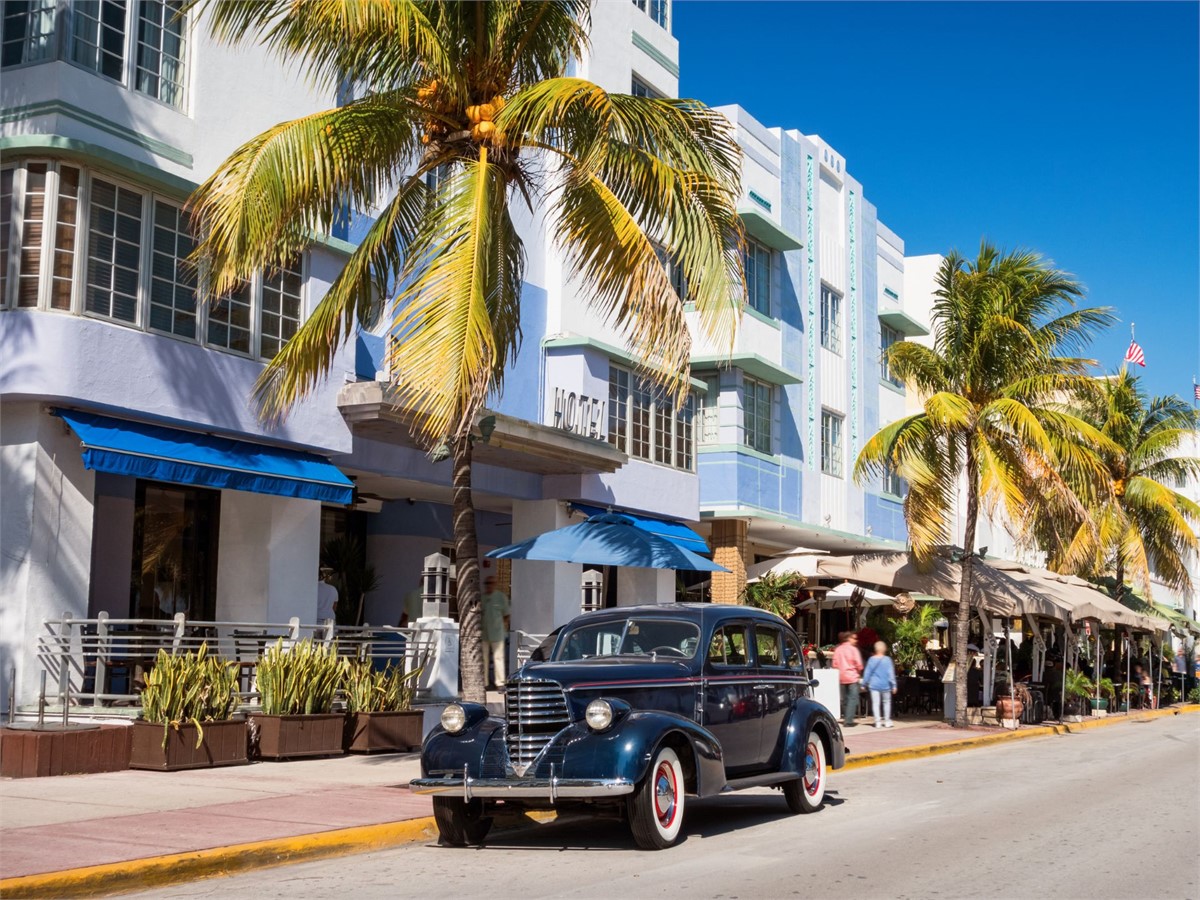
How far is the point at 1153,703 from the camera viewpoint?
1462 inches

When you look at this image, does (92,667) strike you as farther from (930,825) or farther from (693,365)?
(693,365)

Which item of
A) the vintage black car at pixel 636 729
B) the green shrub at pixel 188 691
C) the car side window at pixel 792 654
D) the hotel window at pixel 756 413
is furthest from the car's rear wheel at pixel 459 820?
the hotel window at pixel 756 413

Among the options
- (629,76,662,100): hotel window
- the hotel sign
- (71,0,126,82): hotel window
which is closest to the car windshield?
(71,0,126,82): hotel window

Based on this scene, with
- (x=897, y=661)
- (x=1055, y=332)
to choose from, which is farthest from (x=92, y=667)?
(x=897, y=661)

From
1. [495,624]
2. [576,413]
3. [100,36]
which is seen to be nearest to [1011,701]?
[576,413]

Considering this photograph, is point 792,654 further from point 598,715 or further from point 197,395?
point 197,395

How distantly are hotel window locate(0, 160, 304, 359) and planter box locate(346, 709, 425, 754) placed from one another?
5.02 m

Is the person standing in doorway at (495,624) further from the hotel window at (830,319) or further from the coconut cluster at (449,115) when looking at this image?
the hotel window at (830,319)

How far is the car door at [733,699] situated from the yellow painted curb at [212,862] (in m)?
2.45

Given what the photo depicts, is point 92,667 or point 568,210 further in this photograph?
point 92,667

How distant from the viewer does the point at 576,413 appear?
23656 millimetres

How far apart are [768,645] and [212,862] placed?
5.37 m

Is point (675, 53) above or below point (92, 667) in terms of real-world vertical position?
above

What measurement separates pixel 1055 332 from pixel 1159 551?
15.5 metres
